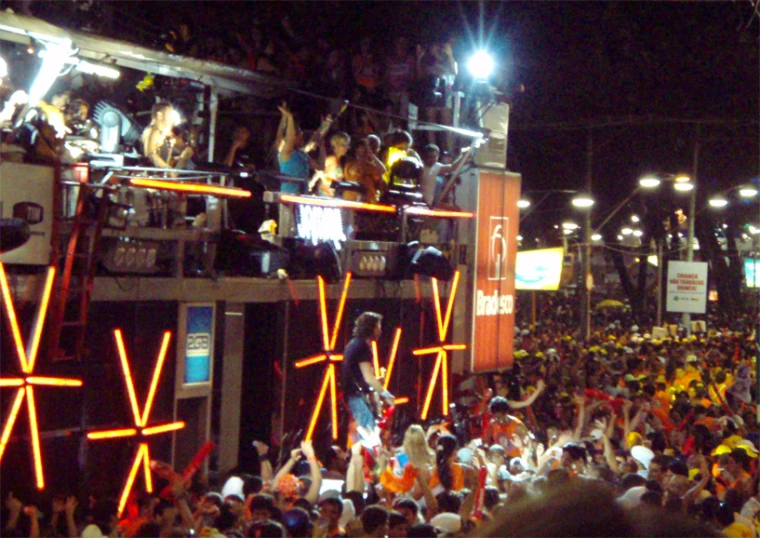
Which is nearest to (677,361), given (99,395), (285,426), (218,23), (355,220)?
(355,220)

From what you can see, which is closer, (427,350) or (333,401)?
(333,401)

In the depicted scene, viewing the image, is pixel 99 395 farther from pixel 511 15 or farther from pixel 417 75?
pixel 511 15

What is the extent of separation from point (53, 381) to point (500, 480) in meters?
3.92

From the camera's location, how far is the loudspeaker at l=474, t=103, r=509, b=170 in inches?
Result: 605

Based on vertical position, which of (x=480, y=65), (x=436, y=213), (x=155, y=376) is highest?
(x=480, y=65)

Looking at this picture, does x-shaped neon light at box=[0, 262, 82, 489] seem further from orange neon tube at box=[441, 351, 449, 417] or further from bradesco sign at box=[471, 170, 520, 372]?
bradesco sign at box=[471, 170, 520, 372]

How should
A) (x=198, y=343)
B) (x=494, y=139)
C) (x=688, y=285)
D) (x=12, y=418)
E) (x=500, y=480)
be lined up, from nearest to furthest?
(x=12, y=418), (x=500, y=480), (x=198, y=343), (x=494, y=139), (x=688, y=285)

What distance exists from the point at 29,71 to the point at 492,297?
7801 mm

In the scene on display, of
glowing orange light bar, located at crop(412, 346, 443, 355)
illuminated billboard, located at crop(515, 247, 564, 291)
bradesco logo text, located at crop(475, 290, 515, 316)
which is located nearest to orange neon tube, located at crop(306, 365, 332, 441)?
glowing orange light bar, located at crop(412, 346, 443, 355)

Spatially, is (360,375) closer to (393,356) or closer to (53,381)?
(393,356)

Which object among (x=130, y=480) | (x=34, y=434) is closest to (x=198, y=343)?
(x=130, y=480)

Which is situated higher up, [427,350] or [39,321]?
[39,321]

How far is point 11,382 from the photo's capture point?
825 centimetres

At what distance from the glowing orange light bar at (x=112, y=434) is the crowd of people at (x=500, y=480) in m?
0.59
